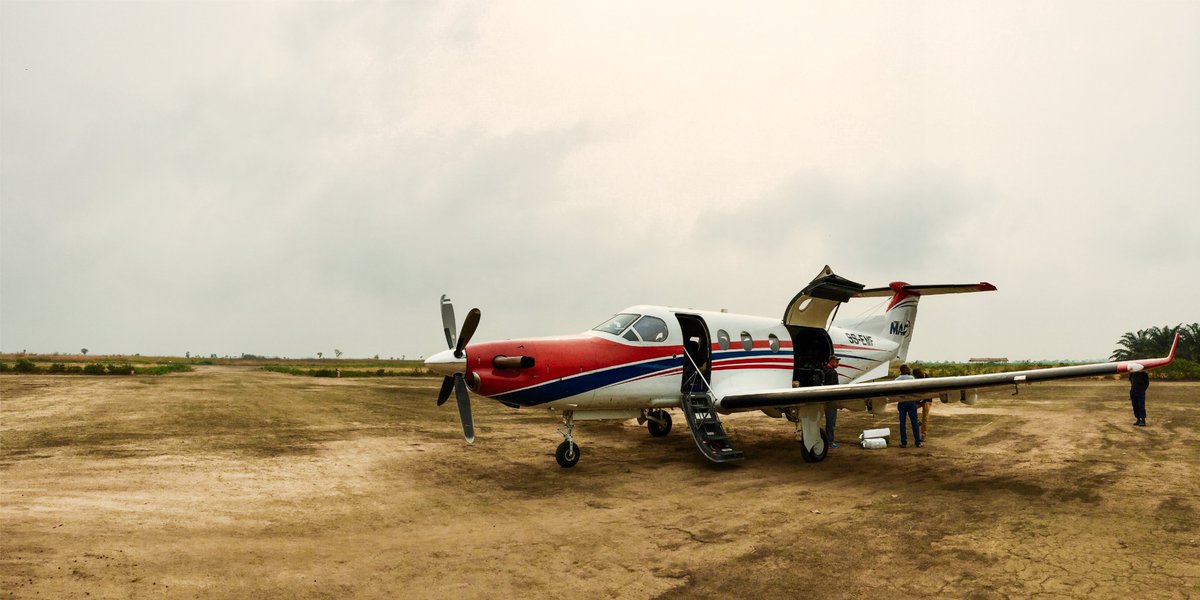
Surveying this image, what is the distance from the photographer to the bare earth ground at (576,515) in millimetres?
5988

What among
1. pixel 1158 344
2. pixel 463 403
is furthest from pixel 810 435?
pixel 1158 344

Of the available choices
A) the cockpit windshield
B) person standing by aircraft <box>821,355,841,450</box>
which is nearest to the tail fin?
person standing by aircraft <box>821,355,841,450</box>

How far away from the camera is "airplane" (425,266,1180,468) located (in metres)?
10.4

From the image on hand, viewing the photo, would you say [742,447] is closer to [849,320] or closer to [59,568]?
[849,320]

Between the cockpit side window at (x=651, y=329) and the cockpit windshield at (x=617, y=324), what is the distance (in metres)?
0.18

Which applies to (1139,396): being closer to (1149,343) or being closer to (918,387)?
(918,387)

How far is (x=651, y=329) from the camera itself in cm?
1253

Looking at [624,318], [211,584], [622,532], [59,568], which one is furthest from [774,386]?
[59,568]

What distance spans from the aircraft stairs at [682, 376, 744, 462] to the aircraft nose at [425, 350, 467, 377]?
180 inches

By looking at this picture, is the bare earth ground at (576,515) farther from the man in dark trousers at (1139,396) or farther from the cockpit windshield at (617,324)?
the cockpit windshield at (617,324)

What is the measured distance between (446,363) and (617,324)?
379cm

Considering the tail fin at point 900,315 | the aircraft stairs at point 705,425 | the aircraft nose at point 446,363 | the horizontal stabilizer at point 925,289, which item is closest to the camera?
the aircraft nose at point 446,363

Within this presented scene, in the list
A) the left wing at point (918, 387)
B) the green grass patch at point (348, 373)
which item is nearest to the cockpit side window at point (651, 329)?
the left wing at point (918, 387)

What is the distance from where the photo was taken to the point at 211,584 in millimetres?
5785
